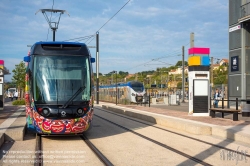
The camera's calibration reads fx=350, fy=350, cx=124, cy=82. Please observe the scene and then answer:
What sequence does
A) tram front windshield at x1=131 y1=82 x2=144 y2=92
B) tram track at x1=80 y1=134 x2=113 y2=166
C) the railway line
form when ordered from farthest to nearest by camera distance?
tram front windshield at x1=131 y1=82 x2=144 y2=92 < the railway line < tram track at x1=80 y1=134 x2=113 y2=166

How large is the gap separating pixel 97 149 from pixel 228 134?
4986mm

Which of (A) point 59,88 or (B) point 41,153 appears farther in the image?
(A) point 59,88

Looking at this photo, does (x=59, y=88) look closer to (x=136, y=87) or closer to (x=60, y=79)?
(x=60, y=79)

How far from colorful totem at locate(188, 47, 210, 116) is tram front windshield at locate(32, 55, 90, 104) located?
1002 centimetres

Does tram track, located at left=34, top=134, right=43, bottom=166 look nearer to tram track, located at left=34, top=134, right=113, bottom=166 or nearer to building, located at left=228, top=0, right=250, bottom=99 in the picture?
tram track, located at left=34, top=134, right=113, bottom=166

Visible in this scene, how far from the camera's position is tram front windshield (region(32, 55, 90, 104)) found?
1055cm

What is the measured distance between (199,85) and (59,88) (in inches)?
431

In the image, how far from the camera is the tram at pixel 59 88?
10367mm

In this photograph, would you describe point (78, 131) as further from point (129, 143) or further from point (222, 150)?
point (222, 150)

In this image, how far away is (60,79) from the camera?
10.8m

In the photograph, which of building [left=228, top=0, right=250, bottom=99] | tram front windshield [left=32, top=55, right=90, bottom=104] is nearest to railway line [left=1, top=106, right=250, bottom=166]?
tram front windshield [left=32, top=55, right=90, bottom=104]

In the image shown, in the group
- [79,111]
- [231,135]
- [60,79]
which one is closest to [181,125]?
[231,135]

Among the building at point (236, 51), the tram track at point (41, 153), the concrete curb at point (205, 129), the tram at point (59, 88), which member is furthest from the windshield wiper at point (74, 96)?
the building at point (236, 51)

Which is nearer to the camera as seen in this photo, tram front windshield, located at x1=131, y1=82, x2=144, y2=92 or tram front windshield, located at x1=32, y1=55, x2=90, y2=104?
tram front windshield, located at x1=32, y1=55, x2=90, y2=104
